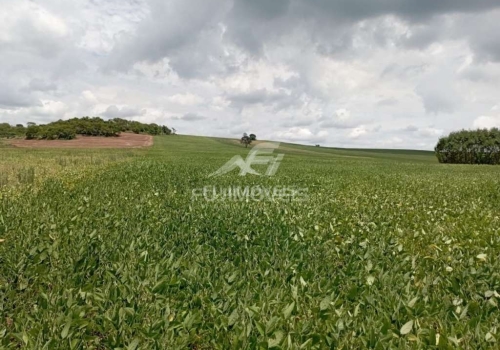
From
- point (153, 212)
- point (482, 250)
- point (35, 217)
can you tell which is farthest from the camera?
point (153, 212)

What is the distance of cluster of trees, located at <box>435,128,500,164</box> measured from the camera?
186 ft

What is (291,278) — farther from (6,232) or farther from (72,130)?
(72,130)

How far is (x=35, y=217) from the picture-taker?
6449 millimetres

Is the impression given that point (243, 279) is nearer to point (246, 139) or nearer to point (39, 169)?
point (39, 169)

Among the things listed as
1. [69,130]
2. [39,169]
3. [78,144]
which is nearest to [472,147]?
[39,169]

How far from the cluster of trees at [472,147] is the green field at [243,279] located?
6174cm

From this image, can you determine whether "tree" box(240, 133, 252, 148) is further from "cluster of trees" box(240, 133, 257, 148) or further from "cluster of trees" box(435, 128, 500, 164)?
"cluster of trees" box(435, 128, 500, 164)

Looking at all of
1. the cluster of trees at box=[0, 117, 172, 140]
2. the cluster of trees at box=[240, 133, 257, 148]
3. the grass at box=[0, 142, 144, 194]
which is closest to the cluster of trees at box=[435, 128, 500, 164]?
the cluster of trees at box=[240, 133, 257, 148]

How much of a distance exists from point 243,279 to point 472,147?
68326mm

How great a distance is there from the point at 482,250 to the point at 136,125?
13065 cm

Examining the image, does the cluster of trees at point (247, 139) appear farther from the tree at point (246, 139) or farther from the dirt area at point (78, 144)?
the dirt area at point (78, 144)

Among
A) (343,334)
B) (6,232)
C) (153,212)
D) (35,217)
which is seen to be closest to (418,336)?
(343,334)

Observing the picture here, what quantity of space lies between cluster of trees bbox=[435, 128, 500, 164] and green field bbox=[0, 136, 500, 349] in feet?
203

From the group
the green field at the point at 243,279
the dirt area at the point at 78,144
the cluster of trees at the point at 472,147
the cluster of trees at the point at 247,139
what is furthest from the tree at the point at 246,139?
the green field at the point at 243,279
